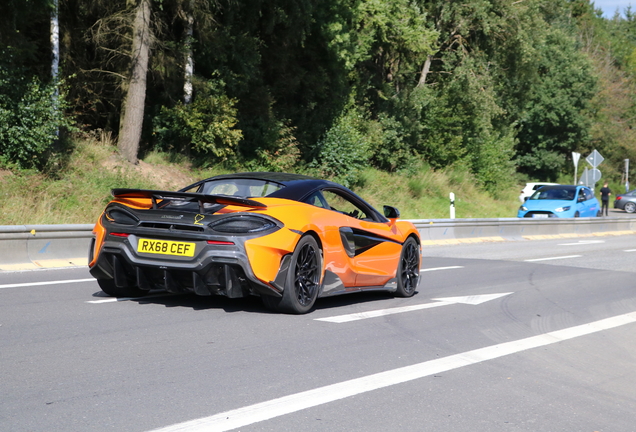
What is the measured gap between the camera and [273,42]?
93.8 feet

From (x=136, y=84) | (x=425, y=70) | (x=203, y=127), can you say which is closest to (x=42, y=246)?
(x=136, y=84)

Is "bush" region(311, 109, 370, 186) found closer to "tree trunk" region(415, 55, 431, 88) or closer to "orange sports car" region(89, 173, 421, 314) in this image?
"tree trunk" region(415, 55, 431, 88)

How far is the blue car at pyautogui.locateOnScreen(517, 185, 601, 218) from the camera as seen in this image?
28141 mm

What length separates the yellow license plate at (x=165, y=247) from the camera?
23.0 feet

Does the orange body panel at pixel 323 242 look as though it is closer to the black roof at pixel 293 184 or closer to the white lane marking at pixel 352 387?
the black roof at pixel 293 184

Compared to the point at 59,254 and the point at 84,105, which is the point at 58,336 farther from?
the point at 84,105

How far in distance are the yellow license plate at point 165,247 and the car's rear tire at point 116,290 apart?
1.12 meters

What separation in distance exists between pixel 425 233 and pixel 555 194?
1048 cm

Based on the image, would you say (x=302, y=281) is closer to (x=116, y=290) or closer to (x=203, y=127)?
(x=116, y=290)

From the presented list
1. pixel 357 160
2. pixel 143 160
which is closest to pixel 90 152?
pixel 143 160

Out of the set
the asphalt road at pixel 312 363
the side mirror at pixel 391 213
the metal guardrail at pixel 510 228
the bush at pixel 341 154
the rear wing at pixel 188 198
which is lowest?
the metal guardrail at pixel 510 228

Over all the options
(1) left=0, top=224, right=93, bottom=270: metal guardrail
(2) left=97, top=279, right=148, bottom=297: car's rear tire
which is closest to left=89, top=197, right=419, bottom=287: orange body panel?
(2) left=97, top=279, right=148, bottom=297: car's rear tire

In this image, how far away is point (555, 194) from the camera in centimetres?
2936

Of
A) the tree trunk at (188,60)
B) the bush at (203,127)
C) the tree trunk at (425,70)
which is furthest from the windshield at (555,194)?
the tree trunk at (188,60)
